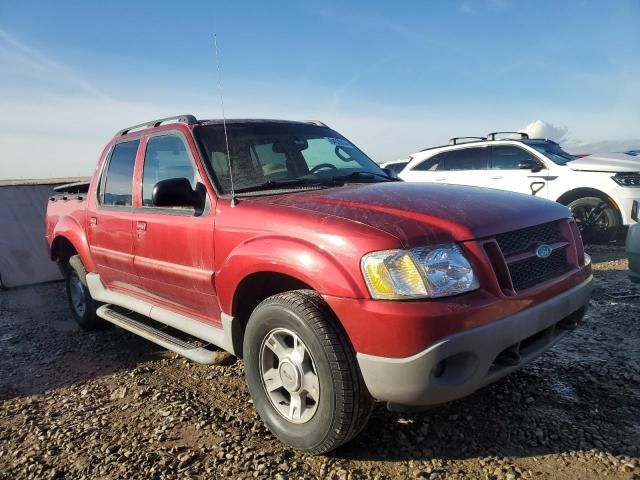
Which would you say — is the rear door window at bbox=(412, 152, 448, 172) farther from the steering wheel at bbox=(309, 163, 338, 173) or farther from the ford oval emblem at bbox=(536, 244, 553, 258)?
the ford oval emblem at bbox=(536, 244, 553, 258)

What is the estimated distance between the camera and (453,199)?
2615mm

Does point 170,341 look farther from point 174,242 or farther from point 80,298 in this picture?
point 80,298

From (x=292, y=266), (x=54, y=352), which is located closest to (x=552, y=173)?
(x=292, y=266)

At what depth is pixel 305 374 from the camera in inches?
94.0

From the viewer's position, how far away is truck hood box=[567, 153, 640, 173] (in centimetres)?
704

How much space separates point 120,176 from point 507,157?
21.1 feet

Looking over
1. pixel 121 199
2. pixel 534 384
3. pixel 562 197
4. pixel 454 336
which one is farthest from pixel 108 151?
pixel 562 197

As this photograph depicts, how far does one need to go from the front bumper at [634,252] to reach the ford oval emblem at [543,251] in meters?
2.28

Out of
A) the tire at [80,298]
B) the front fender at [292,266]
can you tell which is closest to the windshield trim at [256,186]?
the front fender at [292,266]

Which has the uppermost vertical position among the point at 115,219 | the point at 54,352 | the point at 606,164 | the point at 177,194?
the point at 177,194

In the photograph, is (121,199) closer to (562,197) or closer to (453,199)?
(453,199)

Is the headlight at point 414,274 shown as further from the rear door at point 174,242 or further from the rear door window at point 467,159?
the rear door window at point 467,159

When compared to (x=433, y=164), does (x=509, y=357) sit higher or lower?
lower

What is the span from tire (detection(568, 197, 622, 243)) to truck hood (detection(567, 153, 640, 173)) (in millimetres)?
469
